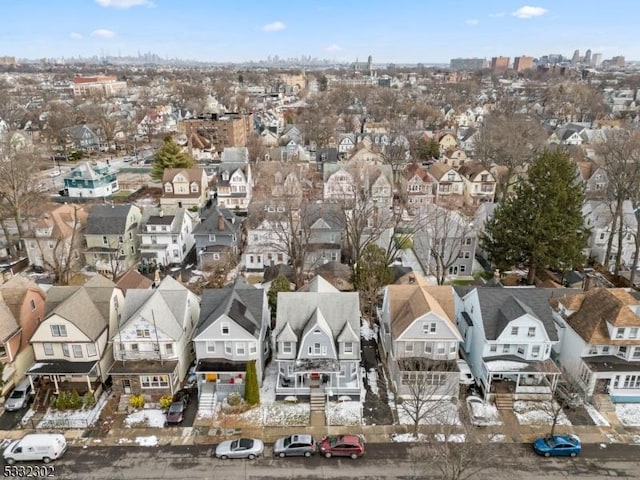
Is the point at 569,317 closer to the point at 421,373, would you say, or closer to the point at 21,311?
the point at 421,373

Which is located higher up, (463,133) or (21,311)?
(463,133)

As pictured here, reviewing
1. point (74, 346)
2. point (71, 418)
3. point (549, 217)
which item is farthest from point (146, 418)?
point (549, 217)

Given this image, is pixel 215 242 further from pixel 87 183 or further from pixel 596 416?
pixel 596 416

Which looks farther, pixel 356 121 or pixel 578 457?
pixel 356 121

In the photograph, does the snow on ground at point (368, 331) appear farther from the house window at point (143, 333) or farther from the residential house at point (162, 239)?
the residential house at point (162, 239)

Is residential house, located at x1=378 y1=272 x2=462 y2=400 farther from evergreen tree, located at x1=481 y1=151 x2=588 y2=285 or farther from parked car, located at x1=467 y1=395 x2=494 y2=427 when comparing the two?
evergreen tree, located at x1=481 y1=151 x2=588 y2=285

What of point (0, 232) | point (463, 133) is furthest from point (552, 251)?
point (463, 133)
